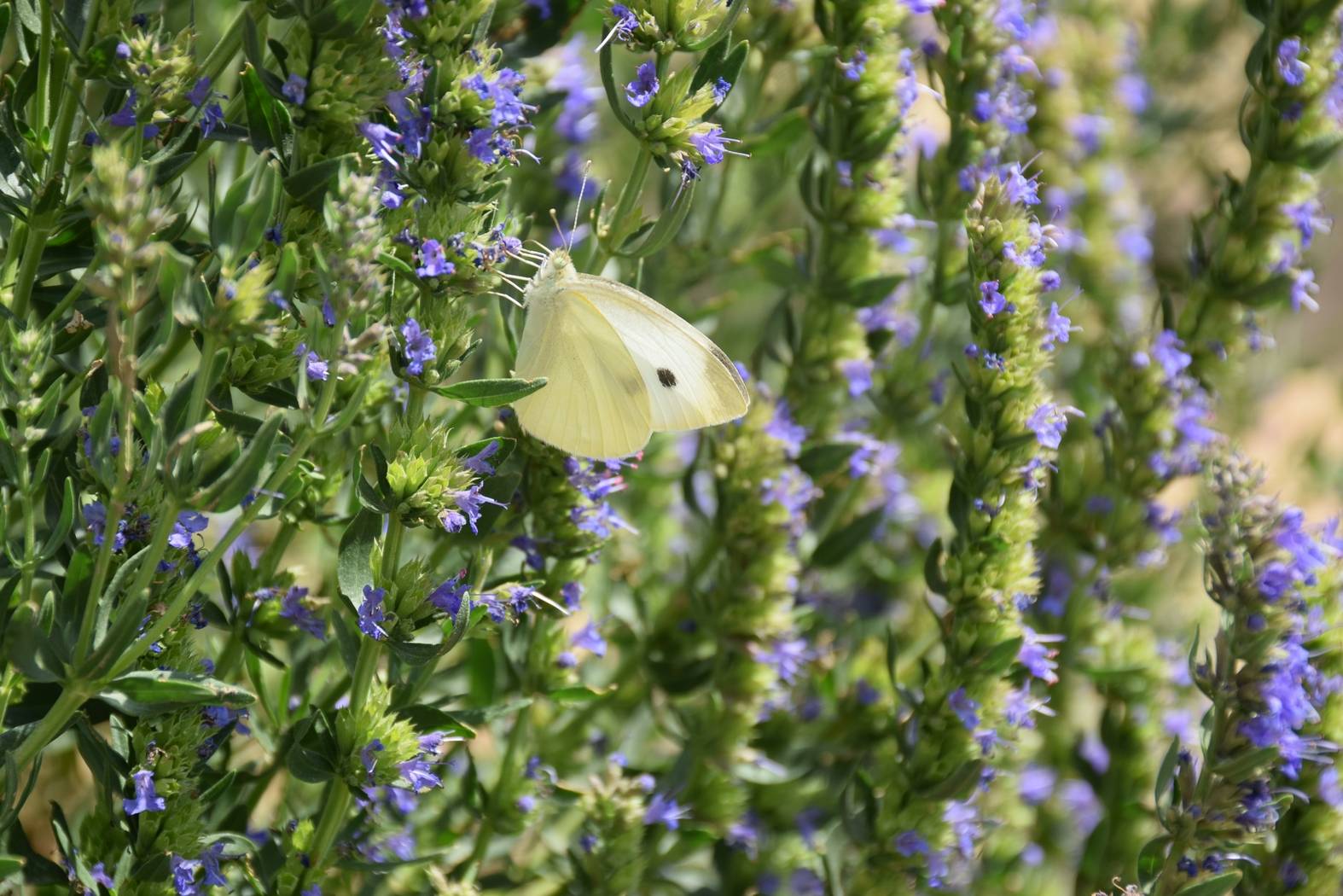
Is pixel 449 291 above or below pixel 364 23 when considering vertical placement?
below

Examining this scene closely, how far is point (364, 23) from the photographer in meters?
1.83

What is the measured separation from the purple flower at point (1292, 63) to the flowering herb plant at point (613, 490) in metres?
0.03

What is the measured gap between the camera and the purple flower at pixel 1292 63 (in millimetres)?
2740

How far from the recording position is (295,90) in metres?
1.82

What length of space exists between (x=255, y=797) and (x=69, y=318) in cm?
96

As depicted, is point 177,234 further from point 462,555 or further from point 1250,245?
point 1250,245

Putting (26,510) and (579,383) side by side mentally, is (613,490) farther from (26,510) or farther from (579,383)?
(26,510)

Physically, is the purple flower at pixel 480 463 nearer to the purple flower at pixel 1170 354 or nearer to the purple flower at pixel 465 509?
the purple flower at pixel 465 509

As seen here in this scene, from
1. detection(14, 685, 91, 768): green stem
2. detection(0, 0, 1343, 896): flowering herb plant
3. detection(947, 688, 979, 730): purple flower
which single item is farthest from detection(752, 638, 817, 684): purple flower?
detection(14, 685, 91, 768): green stem

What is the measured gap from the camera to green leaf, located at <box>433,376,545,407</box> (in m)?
1.89

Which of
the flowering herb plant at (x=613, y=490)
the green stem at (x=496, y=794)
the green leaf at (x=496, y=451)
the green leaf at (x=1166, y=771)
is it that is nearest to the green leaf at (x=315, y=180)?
the flowering herb plant at (x=613, y=490)

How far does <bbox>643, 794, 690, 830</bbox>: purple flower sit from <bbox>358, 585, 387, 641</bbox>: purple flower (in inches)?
36.6

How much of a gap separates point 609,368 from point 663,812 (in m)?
0.98

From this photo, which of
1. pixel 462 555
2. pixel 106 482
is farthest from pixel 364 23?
pixel 462 555
